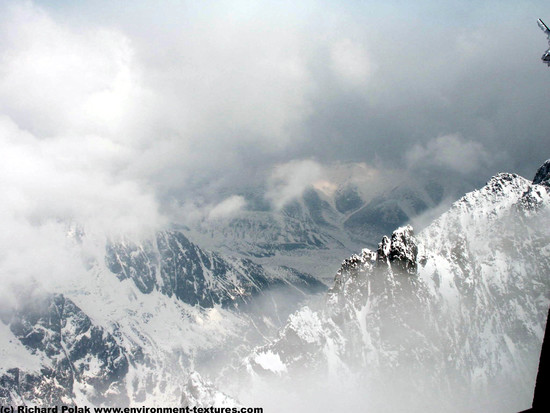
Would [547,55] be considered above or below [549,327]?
above

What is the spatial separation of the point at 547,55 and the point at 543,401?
30.4 meters

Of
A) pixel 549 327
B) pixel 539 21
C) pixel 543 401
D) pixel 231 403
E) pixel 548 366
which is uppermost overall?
pixel 539 21

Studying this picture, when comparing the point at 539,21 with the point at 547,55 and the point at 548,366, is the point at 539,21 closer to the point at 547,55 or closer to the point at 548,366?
the point at 547,55

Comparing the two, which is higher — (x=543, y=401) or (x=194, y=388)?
(x=194, y=388)

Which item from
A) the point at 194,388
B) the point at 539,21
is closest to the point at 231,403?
the point at 194,388

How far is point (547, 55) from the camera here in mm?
29203

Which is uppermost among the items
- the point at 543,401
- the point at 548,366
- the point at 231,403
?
the point at 231,403

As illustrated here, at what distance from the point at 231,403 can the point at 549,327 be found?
676 ft

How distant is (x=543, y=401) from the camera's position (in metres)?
7.49

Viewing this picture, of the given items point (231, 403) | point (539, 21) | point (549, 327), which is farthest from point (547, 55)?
point (231, 403)

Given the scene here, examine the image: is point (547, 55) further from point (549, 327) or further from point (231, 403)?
point (231, 403)

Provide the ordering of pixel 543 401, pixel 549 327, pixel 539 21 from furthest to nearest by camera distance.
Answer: pixel 539 21, pixel 549 327, pixel 543 401

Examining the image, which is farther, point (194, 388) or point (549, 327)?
point (194, 388)

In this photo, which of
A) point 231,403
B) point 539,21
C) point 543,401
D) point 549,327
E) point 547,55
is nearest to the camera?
point 543,401
